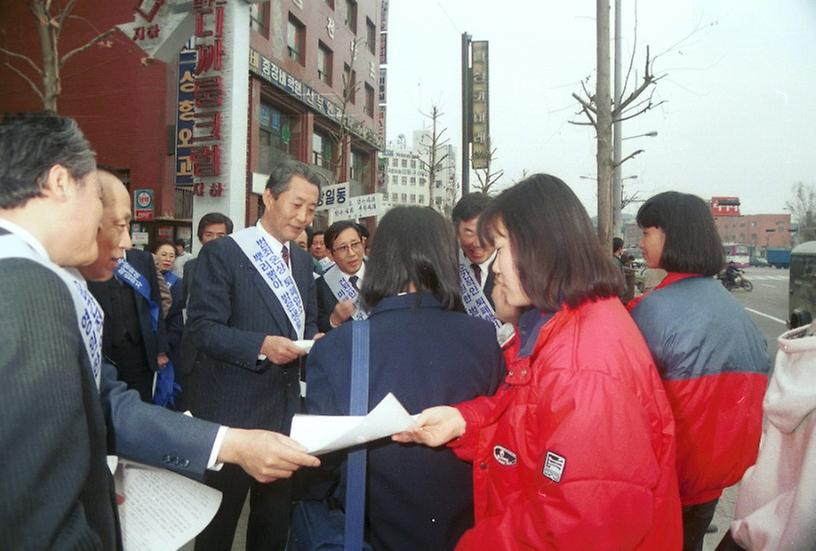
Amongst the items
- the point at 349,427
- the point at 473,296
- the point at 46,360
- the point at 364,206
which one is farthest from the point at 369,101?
the point at 46,360

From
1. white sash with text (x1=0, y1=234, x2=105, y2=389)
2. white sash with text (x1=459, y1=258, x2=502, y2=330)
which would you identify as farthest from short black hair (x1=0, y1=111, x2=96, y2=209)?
white sash with text (x1=459, y1=258, x2=502, y2=330)

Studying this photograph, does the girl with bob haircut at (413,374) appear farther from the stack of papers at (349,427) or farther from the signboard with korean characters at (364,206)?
the signboard with korean characters at (364,206)

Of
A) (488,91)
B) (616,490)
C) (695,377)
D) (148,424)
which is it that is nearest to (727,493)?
(695,377)

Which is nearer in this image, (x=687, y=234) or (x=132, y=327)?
(x=687, y=234)

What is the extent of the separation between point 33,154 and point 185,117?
10.9 metres

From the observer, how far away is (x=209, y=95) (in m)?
9.16

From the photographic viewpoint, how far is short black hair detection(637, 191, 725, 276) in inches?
89.1

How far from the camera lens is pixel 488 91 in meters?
10.8

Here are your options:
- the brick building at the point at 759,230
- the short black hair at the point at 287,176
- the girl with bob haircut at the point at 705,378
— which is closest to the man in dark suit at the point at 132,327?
the short black hair at the point at 287,176

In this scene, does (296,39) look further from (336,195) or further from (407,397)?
(407,397)

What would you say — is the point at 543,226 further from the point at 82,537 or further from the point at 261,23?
the point at 261,23

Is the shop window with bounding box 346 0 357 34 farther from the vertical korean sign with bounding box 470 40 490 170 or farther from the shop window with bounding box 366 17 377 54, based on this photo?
the vertical korean sign with bounding box 470 40 490 170

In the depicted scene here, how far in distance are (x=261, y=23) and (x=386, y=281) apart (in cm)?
1700

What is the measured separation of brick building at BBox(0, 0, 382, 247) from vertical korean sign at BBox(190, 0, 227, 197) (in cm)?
206
